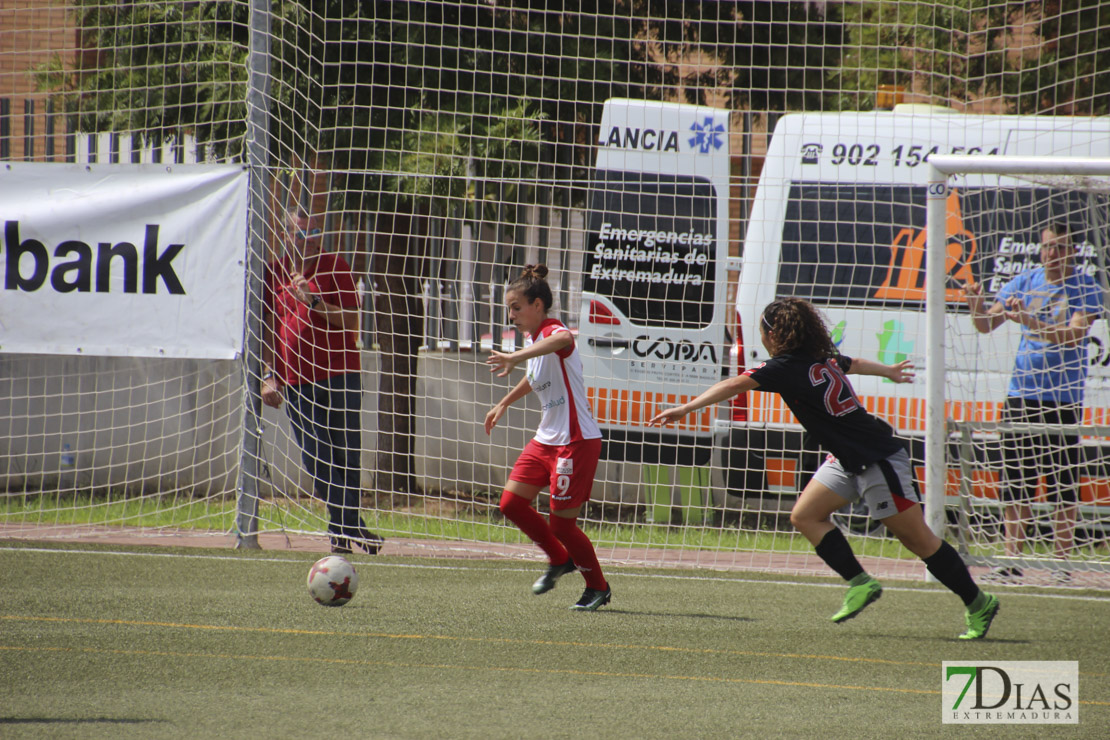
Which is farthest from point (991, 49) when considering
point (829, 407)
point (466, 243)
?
point (829, 407)

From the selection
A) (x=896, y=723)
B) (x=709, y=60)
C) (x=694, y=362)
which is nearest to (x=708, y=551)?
(x=694, y=362)

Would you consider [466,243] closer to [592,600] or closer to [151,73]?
[151,73]

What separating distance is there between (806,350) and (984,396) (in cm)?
285

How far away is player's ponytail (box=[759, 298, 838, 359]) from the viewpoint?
4.82 metres

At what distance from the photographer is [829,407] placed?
478 cm

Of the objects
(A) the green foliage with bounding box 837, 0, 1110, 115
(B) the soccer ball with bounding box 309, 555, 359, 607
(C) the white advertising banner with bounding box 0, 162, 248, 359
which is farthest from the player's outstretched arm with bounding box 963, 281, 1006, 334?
(C) the white advertising banner with bounding box 0, 162, 248, 359

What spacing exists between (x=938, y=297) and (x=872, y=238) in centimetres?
151

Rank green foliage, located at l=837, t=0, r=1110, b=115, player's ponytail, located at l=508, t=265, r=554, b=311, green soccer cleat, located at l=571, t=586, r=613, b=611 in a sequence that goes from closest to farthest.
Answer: green soccer cleat, located at l=571, t=586, r=613, b=611 → player's ponytail, located at l=508, t=265, r=554, b=311 → green foliage, located at l=837, t=0, r=1110, b=115

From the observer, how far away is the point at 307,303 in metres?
6.79

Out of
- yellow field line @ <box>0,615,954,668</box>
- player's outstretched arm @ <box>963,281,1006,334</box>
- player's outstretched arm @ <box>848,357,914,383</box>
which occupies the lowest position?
yellow field line @ <box>0,615,954,668</box>

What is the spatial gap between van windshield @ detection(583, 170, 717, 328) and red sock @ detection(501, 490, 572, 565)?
9.27ft

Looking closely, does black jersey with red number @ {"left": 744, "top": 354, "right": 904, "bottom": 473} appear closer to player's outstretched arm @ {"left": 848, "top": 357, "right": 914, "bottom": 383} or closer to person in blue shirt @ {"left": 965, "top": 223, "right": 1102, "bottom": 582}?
player's outstretched arm @ {"left": 848, "top": 357, "right": 914, "bottom": 383}

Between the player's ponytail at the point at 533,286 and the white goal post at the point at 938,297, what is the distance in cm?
222

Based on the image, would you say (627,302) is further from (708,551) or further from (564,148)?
(708,551)
